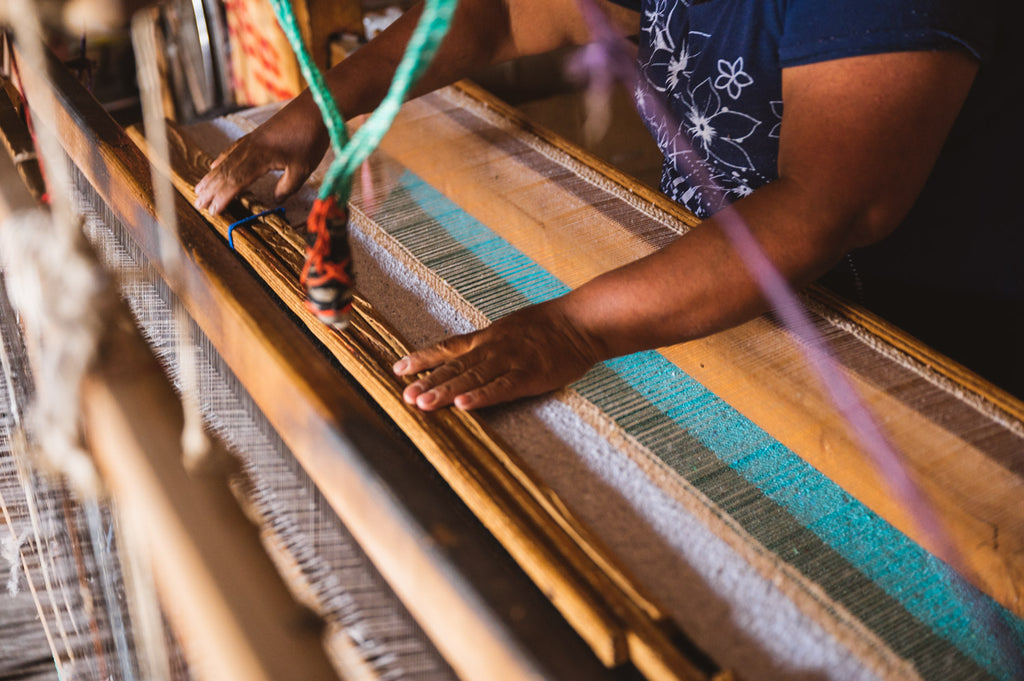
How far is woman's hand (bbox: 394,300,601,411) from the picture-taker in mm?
1080

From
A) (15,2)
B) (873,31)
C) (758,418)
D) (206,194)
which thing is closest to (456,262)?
→ (206,194)

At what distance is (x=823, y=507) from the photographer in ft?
3.30

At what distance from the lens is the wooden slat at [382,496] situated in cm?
63

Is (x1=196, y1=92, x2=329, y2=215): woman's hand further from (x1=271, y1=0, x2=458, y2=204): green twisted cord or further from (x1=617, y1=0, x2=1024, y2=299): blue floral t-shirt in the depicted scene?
(x1=271, y1=0, x2=458, y2=204): green twisted cord

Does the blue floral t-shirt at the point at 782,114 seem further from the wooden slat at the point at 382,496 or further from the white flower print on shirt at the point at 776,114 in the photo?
the wooden slat at the point at 382,496

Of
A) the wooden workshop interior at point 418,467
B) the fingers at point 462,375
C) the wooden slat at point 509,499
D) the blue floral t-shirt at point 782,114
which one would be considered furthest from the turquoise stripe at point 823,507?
the blue floral t-shirt at point 782,114

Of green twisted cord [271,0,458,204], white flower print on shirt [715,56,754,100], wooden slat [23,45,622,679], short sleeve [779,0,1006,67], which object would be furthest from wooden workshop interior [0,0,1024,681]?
short sleeve [779,0,1006,67]

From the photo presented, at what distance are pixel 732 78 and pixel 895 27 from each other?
15.0 inches

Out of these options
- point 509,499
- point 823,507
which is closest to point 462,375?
point 509,499

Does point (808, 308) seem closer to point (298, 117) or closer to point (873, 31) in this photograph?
point (873, 31)

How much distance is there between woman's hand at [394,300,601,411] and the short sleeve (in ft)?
1.72

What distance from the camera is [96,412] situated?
59cm

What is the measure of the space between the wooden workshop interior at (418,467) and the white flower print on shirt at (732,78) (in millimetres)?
278

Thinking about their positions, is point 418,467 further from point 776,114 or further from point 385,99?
point 776,114
